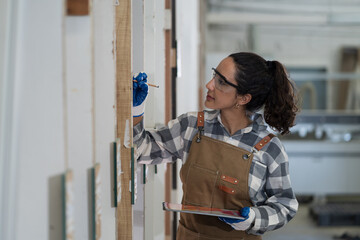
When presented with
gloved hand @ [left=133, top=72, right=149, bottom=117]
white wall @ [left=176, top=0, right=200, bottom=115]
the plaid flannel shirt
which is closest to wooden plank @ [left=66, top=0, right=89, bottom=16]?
gloved hand @ [left=133, top=72, right=149, bottom=117]

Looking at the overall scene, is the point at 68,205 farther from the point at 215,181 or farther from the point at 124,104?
the point at 215,181

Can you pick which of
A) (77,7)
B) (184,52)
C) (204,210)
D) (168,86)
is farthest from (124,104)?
(184,52)

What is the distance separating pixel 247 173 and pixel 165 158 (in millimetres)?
313

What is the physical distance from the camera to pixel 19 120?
0.71 metres

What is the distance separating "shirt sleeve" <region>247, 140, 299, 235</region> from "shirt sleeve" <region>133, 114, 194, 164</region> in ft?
1.05

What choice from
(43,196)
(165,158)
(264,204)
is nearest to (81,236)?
(43,196)

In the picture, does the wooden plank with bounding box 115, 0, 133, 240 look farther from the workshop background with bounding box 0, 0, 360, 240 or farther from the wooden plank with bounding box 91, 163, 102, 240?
the wooden plank with bounding box 91, 163, 102, 240

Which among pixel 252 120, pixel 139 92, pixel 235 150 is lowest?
pixel 235 150

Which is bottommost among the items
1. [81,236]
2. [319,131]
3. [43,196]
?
[319,131]

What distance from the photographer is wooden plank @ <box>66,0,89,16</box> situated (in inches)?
32.5

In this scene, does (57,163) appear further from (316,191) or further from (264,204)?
(316,191)

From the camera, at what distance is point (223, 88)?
5.27ft

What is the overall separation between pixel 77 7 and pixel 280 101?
39.8 inches

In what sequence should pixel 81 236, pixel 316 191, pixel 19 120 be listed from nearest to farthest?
pixel 19 120
pixel 81 236
pixel 316 191
